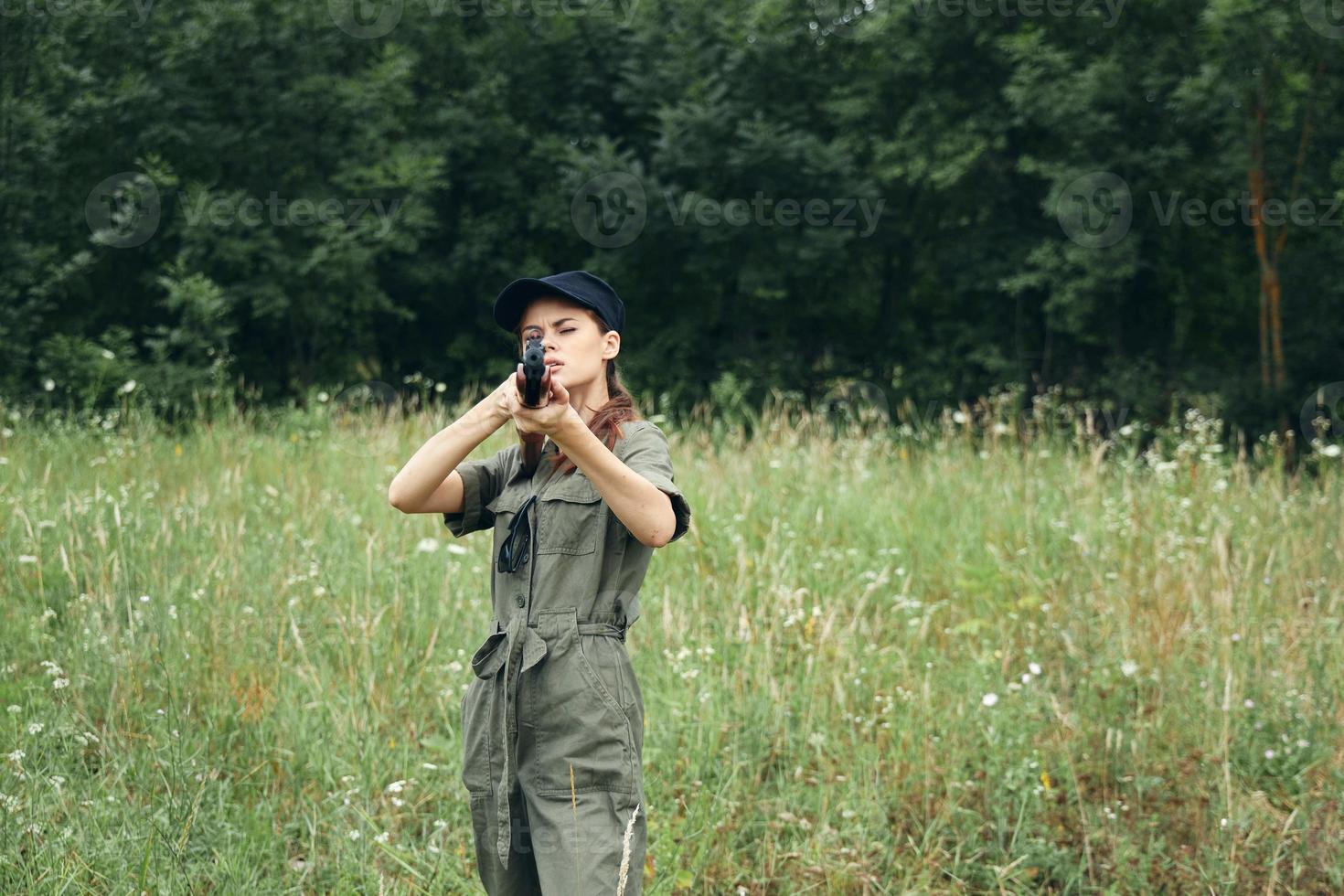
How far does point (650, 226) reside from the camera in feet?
57.2

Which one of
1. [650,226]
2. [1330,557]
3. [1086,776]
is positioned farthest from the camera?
[650,226]

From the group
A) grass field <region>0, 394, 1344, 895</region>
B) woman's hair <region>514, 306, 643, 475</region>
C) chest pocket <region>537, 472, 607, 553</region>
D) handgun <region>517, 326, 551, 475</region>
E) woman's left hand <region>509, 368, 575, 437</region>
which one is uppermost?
handgun <region>517, 326, 551, 475</region>

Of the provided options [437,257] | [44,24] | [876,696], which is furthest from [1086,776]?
[437,257]

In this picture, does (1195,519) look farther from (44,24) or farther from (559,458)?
(44,24)

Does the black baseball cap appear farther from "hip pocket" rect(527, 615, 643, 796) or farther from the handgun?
"hip pocket" rect(527, 615, 643, 796)

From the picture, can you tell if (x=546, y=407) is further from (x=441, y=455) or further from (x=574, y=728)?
(x=574, y=728)

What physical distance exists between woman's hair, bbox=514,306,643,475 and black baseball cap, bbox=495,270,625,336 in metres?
0.02

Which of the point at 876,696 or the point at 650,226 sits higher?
the point at 650,226

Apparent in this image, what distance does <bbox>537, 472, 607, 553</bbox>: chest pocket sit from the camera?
6.49 feet

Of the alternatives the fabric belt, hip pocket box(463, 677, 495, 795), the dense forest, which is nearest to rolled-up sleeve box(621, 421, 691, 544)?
the fabric belt

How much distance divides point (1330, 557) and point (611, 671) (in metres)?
4.36

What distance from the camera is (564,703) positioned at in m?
1.90

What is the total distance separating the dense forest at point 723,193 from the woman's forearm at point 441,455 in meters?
12.2

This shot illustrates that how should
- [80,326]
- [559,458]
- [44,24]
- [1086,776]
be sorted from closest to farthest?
1. [559,458]
2. [1086,776]
3. [44,24]
4. [80,326]
